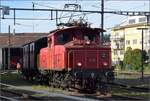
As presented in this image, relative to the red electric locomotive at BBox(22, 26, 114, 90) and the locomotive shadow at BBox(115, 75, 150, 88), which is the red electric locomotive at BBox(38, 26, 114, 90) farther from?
the locomotive shadow at BBox(115, 75, 150, 88)

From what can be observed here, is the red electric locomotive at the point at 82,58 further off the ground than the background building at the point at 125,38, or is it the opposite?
the background building at the point at 125,38

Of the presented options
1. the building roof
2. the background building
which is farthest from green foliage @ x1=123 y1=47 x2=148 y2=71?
the background building

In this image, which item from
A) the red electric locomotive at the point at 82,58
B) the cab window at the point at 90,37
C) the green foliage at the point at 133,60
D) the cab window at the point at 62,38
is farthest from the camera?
the green foliage at the point at 133,60

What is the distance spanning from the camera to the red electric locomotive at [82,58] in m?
24.7

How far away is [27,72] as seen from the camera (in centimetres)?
4175

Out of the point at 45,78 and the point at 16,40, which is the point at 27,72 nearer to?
the point at 45,78

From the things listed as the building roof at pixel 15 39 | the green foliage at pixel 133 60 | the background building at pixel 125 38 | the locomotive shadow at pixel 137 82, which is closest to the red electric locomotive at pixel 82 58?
the locomotive shadow at pixel 137 82

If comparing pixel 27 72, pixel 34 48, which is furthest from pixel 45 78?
pixel 27 72

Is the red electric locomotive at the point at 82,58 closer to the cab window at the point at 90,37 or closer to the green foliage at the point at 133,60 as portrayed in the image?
the cab window at the point at 90,37

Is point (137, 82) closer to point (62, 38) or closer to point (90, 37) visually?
point (90, 37)

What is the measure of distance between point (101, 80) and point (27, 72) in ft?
59.0

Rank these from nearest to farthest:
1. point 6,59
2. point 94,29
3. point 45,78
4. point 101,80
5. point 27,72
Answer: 1. point 101,80
2. point 94,29
3. point 45,78
4. point 27,72
5. point 6,59

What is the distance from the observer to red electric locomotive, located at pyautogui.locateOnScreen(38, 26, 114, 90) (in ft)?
81.0

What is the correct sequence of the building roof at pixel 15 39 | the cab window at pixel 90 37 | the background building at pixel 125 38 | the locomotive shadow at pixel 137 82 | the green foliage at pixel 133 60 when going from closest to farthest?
the cab window at pixel 90 37 → the locomotive shadow at pixel 137 82 → the green foliage at pixel 133 60 → the building roof at pixel 15 39 → the background building at pixel 125 38
